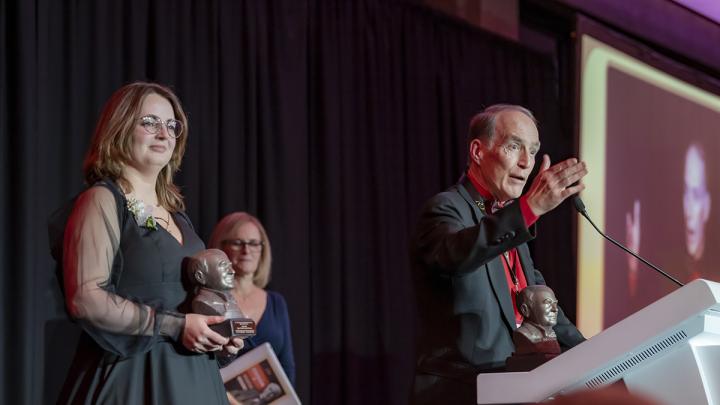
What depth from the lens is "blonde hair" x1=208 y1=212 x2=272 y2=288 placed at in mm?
4703

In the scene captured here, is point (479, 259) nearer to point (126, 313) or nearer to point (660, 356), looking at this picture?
point (660, 356)

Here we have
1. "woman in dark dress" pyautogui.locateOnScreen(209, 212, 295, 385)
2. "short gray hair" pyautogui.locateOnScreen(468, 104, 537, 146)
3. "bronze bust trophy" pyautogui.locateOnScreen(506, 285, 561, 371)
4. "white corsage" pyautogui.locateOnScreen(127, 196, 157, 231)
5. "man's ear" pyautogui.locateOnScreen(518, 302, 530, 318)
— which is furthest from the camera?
"woman in dark dress" pyautogui.locateOnScreen(209, 212, 295, 385)

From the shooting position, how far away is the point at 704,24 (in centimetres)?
896

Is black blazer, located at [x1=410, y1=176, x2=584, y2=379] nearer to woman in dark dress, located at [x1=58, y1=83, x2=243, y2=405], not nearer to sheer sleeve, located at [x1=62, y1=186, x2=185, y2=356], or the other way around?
woman in dark dress, located at [x1=58, y1=83, x2=243, y2=405]

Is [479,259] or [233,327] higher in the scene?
[479,259]

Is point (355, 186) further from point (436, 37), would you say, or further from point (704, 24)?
point (704, 24)

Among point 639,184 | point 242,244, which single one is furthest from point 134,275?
point 639,184

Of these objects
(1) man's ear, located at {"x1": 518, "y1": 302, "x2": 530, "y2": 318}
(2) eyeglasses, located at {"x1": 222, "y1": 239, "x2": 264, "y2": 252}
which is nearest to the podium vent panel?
(1) man's ear, located at {"x1": 518, "y1": 302, "x2": 530, "y2": 318}

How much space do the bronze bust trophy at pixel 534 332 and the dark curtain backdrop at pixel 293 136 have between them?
2228 millimetres

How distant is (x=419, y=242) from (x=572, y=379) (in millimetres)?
842

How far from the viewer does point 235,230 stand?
471 cm

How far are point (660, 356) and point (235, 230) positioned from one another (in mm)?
2984

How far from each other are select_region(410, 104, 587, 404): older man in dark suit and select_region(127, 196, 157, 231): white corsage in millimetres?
731

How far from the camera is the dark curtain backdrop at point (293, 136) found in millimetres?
4141
